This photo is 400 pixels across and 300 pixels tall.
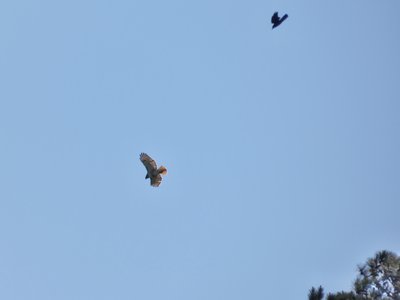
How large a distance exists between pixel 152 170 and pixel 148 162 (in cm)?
39

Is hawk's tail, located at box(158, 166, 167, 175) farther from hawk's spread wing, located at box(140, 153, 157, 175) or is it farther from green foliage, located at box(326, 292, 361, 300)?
green foliage, located at box(326, 292, 361, 300)

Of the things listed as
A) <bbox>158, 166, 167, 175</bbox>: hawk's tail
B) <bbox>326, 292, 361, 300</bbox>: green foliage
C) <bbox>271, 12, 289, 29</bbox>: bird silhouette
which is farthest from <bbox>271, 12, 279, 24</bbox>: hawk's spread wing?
<bbox>326, 292, 361, 300</bbox>: green foliage

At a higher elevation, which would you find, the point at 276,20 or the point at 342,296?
the point at 276,20

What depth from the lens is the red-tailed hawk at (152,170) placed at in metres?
23.1

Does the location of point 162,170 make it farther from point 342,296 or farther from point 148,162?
point 342,296

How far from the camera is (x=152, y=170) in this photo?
23297mm

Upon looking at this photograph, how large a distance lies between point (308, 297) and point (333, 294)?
30.0 inches

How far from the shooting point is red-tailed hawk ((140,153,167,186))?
23062mm

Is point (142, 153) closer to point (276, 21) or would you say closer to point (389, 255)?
point (276, 21)

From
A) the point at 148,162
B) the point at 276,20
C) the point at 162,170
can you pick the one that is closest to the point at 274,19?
the point at 276,20

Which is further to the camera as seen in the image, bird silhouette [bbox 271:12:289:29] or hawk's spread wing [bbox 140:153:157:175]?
bird silhouette [bbox 271:12:289:29]

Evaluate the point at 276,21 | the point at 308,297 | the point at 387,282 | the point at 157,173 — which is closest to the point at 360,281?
the point at 387,282

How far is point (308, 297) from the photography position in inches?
840

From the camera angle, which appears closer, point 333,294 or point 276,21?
point 333,294
